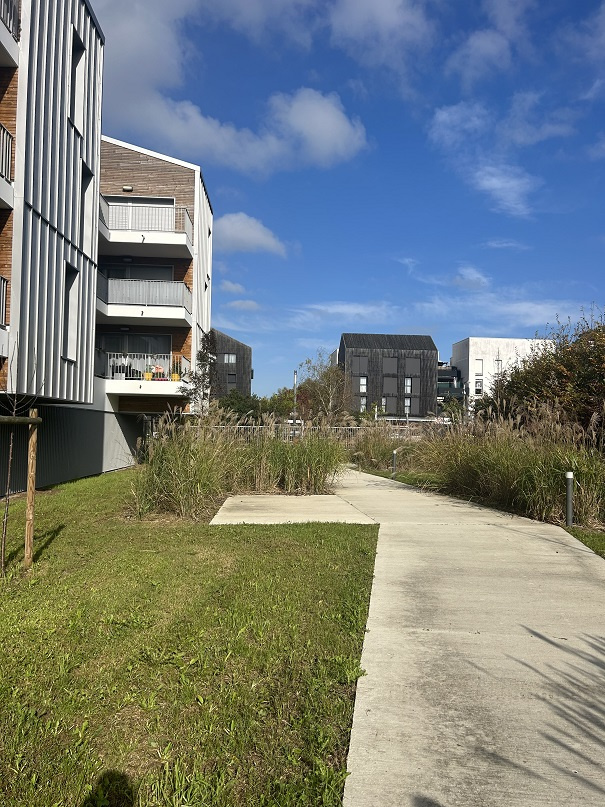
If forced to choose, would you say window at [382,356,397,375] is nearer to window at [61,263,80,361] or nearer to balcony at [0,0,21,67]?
window at [61,263,80,361]

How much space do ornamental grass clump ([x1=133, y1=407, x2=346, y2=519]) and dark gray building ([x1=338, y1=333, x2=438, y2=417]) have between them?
62.7 meters

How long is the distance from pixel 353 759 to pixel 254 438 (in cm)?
→ 1063

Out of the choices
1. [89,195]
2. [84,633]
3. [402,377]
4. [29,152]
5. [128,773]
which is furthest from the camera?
[402,377]

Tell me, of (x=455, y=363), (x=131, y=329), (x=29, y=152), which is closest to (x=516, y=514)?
(x=29, y=152)

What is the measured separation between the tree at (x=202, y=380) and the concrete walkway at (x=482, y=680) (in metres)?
15.5

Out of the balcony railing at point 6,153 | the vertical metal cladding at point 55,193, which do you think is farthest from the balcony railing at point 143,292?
the balcony railing at point 6,153

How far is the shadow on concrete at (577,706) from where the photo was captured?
9.61 ft

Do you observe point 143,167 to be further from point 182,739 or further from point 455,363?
point 455,363

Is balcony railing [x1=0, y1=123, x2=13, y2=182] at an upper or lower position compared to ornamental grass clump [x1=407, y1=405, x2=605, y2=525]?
upper

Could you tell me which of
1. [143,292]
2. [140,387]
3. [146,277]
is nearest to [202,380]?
[140,387]

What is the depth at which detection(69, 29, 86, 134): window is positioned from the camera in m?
15.9

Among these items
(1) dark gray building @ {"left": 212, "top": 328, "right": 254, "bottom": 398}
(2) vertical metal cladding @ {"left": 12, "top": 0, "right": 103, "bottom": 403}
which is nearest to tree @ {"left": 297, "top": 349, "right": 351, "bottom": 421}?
(1) dark gray building @ {"left": 212, "top": 328, "right": 254, "bottom": 398}

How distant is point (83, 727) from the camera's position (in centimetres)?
317

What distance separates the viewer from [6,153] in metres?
12.2
